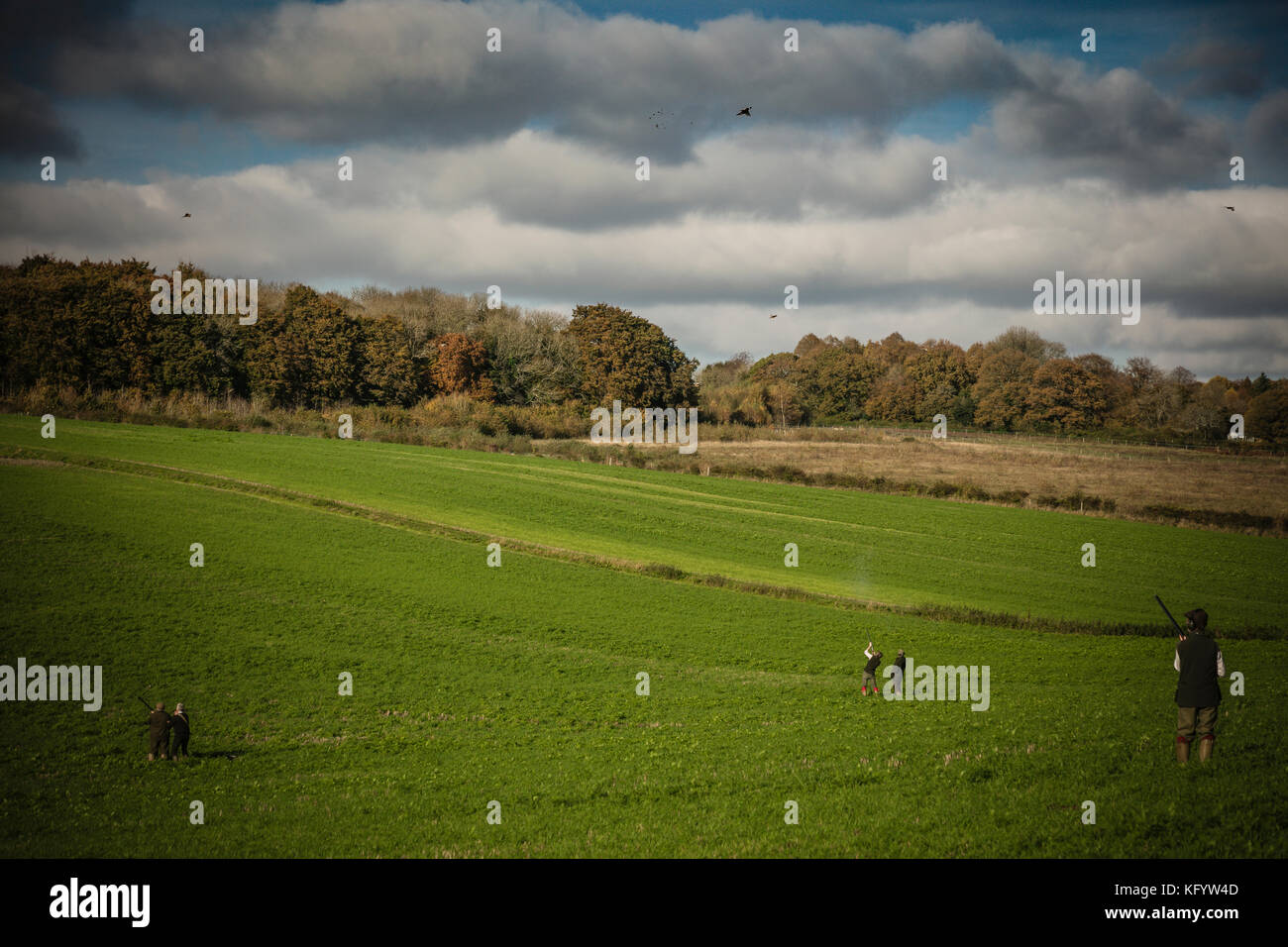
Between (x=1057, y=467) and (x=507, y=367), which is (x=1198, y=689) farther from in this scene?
(x=507, y=367)

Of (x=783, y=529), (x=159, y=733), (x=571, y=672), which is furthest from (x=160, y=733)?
(x=783, y=529)

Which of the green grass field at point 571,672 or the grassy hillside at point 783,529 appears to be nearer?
the green grass field at point 571,672

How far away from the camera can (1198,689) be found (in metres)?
13.3

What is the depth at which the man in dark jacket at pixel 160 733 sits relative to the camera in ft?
64.0

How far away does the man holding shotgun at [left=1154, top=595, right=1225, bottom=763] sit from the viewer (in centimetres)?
1335

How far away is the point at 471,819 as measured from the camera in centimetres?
1489

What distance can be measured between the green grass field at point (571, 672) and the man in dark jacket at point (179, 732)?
0.87 meters

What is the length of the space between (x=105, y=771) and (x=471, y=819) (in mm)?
10101

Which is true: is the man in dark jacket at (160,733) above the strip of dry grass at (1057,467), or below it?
below

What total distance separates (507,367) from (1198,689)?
399 ft

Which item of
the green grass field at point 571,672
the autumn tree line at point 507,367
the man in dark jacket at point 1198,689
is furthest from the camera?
the autumn tree line at point 507,367

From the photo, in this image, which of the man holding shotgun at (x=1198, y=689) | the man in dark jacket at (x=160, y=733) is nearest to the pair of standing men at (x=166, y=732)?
the man in dark jacket at (x=160, y=733)

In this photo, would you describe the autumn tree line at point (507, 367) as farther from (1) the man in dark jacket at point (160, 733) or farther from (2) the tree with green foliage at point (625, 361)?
(1) the man in dark jacket at point (160, 733)
